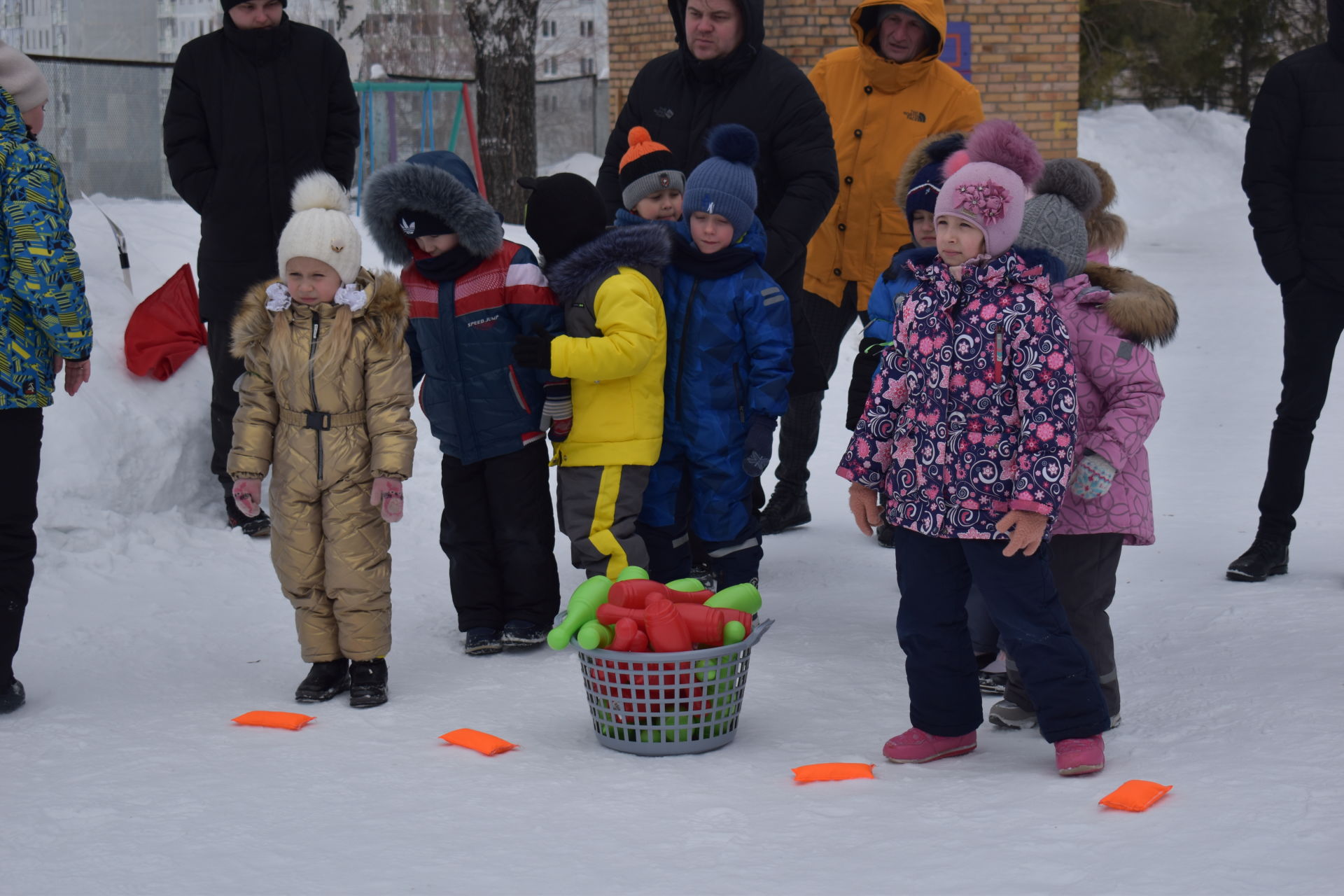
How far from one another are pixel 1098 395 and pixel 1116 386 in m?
0.07

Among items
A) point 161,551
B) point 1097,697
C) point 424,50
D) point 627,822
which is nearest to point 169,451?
point 161,551

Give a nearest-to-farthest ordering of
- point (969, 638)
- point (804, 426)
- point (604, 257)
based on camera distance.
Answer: point (969, 638)
point (604, 257)
point (804, 426)

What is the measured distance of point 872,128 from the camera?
5.75 meters

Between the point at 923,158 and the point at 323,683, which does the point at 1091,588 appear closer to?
the point at 923,158

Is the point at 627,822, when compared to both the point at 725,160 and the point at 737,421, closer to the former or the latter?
the point at 737,421

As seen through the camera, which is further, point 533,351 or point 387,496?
point 533,351

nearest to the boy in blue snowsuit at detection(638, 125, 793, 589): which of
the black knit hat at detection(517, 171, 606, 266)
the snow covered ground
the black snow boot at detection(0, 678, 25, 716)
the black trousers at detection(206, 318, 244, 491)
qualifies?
the black knit hat at detection(517, 171, 606, 266)

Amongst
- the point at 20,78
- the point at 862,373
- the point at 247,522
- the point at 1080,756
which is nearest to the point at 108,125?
the point at 247,522

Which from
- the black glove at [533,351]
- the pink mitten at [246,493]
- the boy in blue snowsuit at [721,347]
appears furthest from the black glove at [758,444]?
the pink mitten at [246,493]

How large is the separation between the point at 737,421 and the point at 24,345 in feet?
7.24

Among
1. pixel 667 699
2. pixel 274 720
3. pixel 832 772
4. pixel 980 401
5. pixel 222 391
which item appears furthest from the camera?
pixel 222 391

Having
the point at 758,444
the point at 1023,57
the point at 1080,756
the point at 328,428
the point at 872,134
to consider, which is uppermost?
the point at 1023,57

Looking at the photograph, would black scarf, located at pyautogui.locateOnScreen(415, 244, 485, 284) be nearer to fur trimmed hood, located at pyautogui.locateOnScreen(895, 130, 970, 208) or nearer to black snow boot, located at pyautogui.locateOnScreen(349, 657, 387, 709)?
black snow boot, located at pyautogui.locateOnScreen(349, 657, 387, 709)

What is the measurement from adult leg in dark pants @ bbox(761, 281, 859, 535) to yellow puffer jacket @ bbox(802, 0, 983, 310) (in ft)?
0.21
